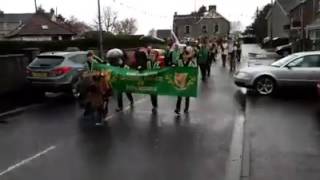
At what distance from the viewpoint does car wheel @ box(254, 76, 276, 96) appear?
1789 centimetres

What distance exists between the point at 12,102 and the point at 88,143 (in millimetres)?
7372

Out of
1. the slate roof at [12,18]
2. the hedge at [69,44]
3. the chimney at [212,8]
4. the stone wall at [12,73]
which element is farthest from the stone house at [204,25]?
the stone wall at [12,73]

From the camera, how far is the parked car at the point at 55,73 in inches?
682

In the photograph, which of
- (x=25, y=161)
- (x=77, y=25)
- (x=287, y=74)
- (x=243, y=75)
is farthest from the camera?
(x=77, y=25)

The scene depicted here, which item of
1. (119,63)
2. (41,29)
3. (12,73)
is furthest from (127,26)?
(119,63)

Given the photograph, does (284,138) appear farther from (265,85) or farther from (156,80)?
(265,85)

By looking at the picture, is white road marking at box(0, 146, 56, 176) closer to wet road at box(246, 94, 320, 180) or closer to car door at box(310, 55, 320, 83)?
wet road at box(246, 94, 320, 180)

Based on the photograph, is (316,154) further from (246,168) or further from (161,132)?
(161,132)

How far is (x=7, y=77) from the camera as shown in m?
18.1

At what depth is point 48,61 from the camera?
17688 millimetres

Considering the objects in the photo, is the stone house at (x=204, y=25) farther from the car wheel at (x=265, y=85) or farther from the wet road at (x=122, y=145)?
the wet road at (x=122, y=145)

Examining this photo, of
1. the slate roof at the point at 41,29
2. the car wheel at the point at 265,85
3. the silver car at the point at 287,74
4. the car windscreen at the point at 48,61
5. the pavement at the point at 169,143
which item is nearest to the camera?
the pavement at the point at 169,143

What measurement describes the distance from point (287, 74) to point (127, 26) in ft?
296

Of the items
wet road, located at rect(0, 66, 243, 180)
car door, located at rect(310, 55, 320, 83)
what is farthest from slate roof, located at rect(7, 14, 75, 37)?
wet road, located at rect(0, 66, 243, 180)
